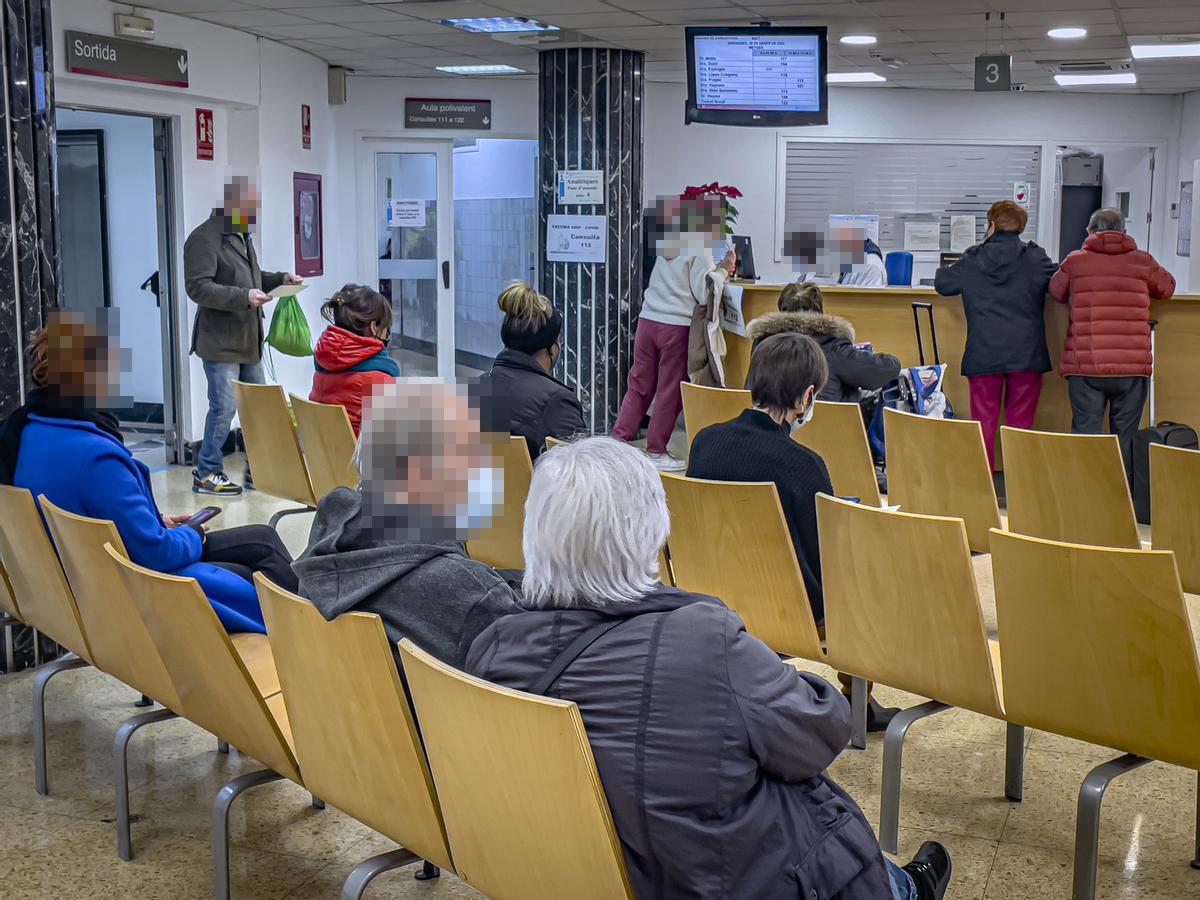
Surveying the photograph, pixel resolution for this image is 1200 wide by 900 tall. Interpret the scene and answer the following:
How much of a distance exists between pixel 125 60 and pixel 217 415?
2081mm

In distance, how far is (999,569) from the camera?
7.99 ft

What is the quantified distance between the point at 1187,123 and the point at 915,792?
34.6 feet

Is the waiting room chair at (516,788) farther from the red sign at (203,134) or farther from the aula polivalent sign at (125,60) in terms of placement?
the red sign at (203,134)

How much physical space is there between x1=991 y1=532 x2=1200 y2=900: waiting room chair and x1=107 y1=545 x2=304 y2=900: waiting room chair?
4.63 feet

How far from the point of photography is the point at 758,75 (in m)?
7.62

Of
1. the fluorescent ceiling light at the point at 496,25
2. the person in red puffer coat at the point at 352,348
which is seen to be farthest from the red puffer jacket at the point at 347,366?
the fluorescent ceiling light at the point at 496,25

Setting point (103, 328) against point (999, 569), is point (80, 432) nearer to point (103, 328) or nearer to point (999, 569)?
point (103, 328)

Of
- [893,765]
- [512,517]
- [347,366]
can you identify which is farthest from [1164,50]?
[893,765]

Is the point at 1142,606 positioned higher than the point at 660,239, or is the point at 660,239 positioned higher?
the point at 660,239

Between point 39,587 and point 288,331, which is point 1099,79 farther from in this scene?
point 39,587

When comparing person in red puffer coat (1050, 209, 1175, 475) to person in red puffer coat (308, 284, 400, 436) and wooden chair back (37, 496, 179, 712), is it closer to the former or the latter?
person in red puffer coat (308, 284, 400, 436)

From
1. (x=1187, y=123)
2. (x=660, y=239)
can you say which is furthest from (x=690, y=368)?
(x=1187, y=123)

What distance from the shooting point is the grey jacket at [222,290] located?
6973 mm

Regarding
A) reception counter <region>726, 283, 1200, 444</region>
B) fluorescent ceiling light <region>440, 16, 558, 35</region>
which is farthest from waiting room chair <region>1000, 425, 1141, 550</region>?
fluorescent ceiling light <region>440, 16, 558, 35</region>
